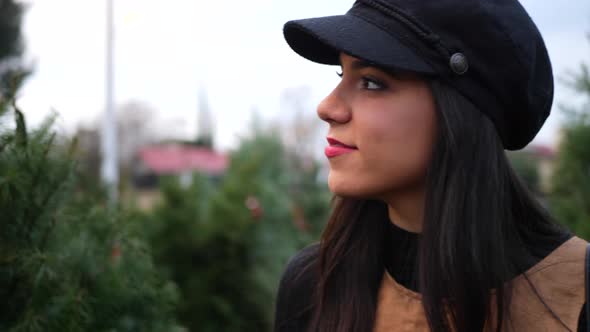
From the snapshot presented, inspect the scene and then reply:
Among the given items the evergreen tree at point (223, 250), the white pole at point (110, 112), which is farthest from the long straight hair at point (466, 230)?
the white pole at point (110, 112)

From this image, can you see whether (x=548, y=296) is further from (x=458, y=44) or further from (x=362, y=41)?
(x=362, y=41)

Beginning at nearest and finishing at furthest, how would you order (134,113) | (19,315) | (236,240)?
(19,315), (236,240), (134,113)

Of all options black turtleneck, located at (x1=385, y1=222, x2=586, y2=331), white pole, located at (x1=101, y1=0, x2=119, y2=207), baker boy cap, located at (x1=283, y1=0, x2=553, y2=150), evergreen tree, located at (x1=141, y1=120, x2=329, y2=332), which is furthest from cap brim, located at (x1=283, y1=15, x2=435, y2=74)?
white pole, located at (x1=101, y1=0, x2=119, y2=207)

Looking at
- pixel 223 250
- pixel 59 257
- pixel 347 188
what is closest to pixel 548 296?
pixel 347 188

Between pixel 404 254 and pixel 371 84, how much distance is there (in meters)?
0.47

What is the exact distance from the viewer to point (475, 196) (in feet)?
5.42

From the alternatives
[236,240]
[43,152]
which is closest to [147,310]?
[43,152]

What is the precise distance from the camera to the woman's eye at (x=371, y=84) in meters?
1.69

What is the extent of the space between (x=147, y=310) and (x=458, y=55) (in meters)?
1.09

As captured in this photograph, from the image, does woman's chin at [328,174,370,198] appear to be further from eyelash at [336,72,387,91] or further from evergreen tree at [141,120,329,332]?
evergreen tree at [141,120,329,332]

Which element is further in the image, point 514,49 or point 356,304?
point 356,304

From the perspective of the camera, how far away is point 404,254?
185cm

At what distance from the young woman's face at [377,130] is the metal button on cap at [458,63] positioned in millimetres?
84

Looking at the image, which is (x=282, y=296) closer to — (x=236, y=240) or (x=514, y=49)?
→ (x=514, y=49)
